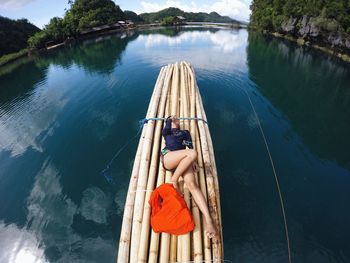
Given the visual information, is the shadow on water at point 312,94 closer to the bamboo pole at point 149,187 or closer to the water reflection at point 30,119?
the bamboo pole at point 149,187

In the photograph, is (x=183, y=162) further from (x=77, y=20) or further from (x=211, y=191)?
(x=77, y=20)

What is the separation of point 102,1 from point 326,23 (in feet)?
276

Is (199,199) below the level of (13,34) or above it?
below

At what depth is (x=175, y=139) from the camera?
7.35 meters

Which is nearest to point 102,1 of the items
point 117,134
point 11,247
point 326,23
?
point 326,23

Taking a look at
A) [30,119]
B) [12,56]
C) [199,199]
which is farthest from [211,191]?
[12,56]

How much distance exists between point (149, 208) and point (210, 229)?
5.64 feet

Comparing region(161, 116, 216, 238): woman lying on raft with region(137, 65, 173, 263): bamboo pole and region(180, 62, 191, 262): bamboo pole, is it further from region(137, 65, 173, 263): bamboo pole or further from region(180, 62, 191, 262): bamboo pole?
region(137, 65, 173, 263): bamboo pole

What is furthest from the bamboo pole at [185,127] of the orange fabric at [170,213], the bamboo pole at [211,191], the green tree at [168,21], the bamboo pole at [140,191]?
the green tree at [168,21]

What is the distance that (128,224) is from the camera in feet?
18.8

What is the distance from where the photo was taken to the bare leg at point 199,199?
5184 mm

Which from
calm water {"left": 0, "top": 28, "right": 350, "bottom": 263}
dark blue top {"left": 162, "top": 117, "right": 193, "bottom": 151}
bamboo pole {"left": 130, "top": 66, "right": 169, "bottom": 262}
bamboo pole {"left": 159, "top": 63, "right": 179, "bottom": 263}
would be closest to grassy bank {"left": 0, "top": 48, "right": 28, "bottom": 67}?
calm water {"left": 0, "top": 28, "right": 350, "bottom": 263}

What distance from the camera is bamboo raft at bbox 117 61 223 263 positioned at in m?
5.07

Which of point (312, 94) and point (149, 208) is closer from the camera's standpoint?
point (149, 208)
